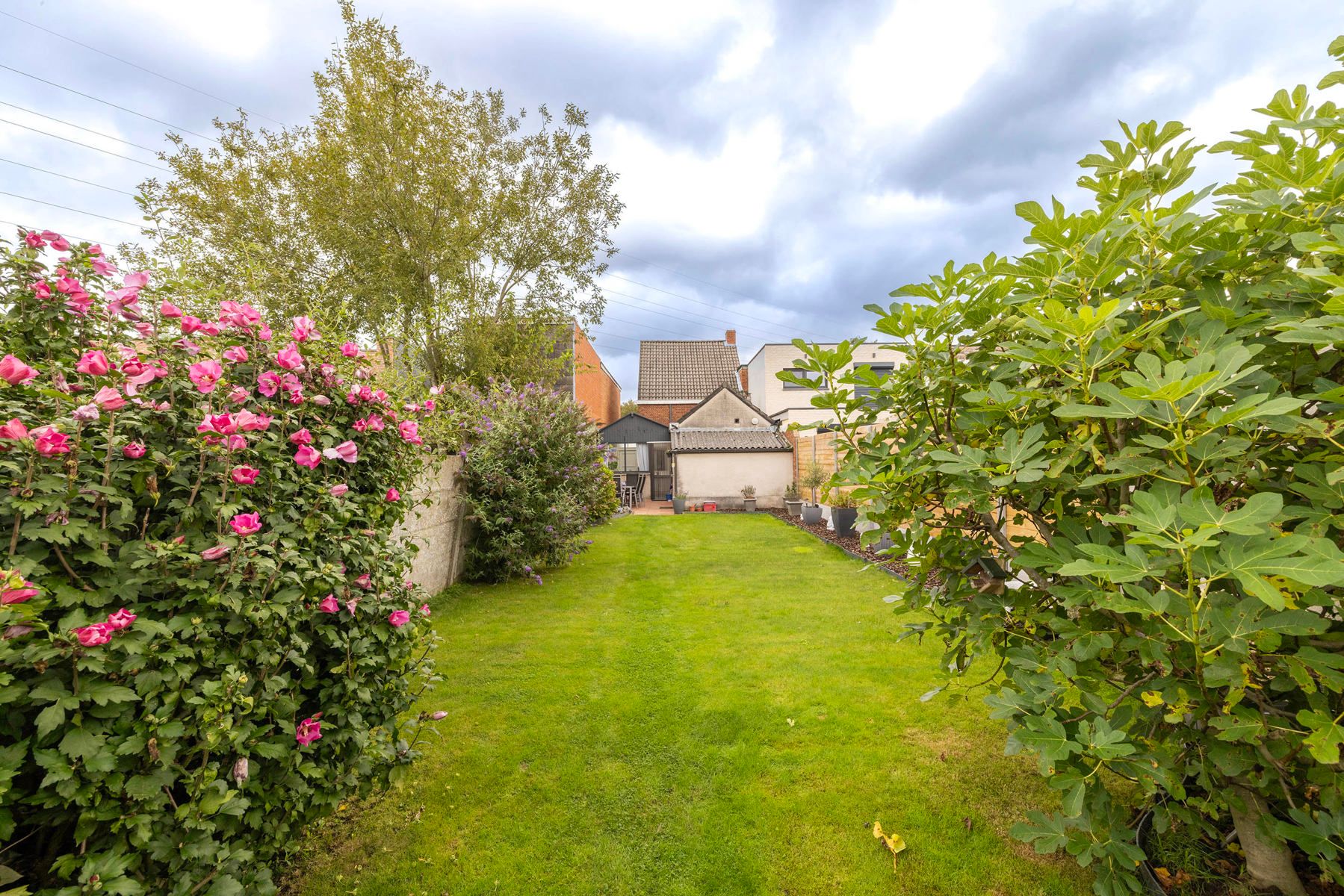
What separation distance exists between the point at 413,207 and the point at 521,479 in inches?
267

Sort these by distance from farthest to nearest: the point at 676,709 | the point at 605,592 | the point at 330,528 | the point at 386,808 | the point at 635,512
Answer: the point at 635,512 < the point at 605,592 < the point at 676,709 < the point at 386,808 < the point at 330,528

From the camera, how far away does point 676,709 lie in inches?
145

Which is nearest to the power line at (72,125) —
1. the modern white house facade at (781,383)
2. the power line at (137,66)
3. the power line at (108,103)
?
the power line at (108,103)

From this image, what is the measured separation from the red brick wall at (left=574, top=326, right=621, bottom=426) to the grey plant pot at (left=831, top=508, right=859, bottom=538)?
10.4 m

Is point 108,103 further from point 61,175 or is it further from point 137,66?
point 61,175

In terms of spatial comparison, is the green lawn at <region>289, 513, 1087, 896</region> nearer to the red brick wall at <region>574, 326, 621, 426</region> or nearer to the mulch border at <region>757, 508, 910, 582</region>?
the mulch border at <region>757, 508, 910, 582</region>

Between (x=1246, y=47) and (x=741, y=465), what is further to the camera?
(x=741, y=465)

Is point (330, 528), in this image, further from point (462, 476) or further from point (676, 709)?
point (462, 476)

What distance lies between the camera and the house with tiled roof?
28.1 m

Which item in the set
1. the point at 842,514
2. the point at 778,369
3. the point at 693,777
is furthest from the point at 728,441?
the point at 693,777

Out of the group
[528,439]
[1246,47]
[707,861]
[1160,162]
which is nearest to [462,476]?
[528,439]

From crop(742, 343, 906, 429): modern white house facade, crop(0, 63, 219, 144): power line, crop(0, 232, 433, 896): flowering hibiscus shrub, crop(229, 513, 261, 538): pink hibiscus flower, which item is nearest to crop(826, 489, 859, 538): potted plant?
crop(742, 343, 906, 429): modern white house facade

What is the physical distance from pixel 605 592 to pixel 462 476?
2767 mm

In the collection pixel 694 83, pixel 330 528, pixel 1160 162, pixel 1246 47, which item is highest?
Result: pixel 694 83
